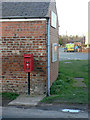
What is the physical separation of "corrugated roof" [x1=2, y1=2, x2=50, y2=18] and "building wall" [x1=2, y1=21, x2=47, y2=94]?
1.03 feet

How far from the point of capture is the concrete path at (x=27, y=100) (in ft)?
27.1

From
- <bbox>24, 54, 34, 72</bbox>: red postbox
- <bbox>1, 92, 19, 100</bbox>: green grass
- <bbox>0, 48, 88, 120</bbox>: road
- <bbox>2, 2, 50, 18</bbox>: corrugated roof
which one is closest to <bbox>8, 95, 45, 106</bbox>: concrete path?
<bbox>1, 92, 19, 100</bbox>: green grass

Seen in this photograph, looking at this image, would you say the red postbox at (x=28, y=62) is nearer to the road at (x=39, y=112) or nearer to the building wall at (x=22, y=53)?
the building wall at (x=22, y=53)

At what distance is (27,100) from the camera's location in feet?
28.7

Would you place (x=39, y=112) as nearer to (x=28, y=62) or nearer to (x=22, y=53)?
(x=28, y=62)

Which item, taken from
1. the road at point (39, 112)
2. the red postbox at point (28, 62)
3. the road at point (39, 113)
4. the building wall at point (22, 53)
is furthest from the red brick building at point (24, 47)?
the road at point (39, 113)

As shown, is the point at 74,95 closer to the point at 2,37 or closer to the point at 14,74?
the point at 14,74

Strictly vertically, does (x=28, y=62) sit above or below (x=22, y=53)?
below

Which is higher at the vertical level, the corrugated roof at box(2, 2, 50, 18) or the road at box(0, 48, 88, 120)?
the corrugated roof at box(2, 2, 50, 18)

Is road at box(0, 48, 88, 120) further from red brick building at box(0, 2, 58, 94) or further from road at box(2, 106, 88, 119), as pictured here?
red brick building at box(0, 2, 58, 94)

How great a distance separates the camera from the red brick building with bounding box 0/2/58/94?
9641 mm

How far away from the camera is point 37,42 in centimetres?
967

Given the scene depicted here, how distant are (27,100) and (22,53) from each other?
6.87ft

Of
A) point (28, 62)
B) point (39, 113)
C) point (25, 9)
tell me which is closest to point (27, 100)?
point (28, 62)
